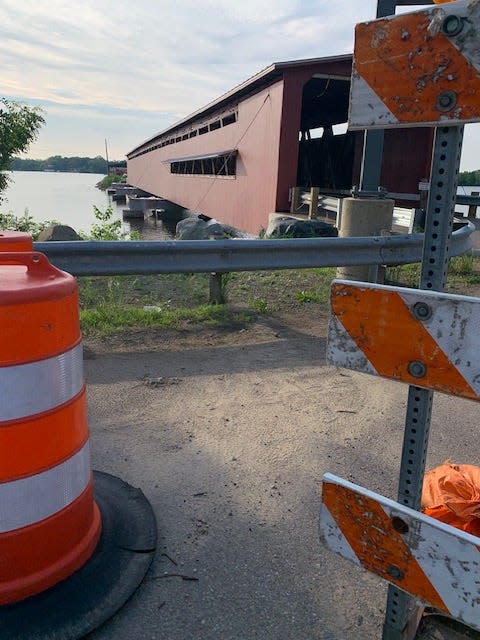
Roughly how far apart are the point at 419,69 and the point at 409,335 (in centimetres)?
75

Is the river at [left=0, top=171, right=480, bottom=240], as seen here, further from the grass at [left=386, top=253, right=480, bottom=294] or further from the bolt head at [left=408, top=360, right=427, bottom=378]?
the bolt head at [left=408, top=360, right=427, bottom=378]

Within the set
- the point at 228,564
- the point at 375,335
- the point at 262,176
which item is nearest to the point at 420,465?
the point at 375,335

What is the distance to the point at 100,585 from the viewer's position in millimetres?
1980

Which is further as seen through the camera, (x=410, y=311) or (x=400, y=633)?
(x=400, y=633)

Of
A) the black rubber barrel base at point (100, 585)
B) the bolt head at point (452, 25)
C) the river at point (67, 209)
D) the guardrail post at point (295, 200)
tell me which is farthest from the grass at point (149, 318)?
the guardrail post at point (295, 200)

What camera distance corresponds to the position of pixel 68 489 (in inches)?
78.7

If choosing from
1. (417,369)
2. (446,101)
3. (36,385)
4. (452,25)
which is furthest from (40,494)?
(452,25)

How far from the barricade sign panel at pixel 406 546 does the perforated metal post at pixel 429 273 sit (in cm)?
13

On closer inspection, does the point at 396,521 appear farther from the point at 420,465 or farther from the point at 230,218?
the point at 230,218

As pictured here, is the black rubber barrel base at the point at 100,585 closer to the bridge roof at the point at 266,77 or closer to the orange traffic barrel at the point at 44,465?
the orange traffic barrel at the point at 44,465

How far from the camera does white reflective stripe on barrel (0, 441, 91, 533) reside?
1.83 m

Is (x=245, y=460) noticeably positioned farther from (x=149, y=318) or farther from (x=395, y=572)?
(x=149, y=318)

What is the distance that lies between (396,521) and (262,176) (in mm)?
15518

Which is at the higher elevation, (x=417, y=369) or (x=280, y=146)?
(x=280, y=146)
